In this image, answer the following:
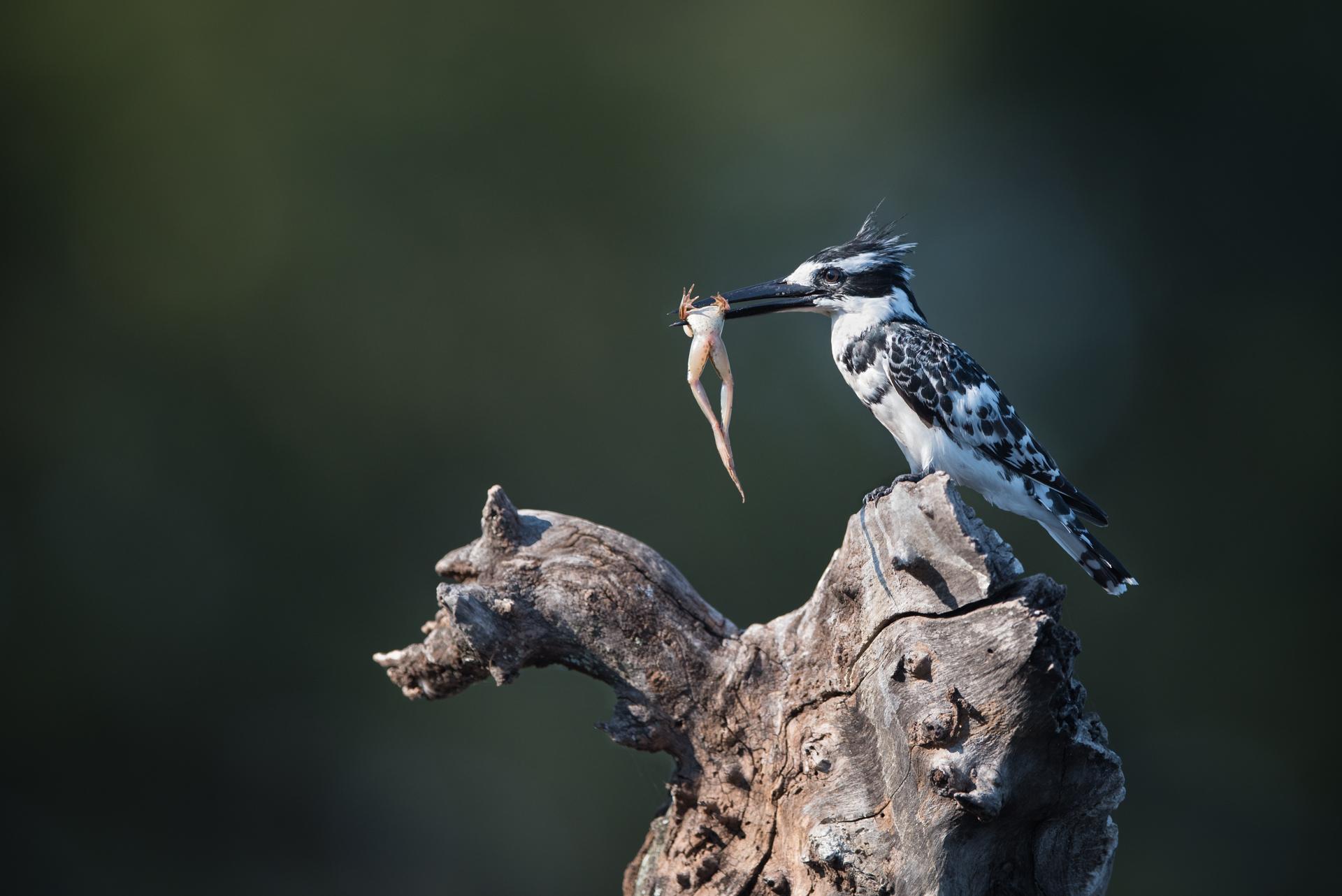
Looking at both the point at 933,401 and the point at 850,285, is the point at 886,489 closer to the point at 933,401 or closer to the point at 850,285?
the point at 933,401

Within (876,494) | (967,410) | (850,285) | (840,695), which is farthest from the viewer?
(850,285)

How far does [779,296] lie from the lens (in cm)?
313

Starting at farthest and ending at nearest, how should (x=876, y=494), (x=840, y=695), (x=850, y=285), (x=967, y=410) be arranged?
(x=850, y=285) < (x=967, y=410) < (x=876, y=494) < (x=840, y=695)

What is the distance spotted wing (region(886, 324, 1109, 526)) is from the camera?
2.86 meters

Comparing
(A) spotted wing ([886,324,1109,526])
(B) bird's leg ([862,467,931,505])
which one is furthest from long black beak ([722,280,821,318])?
(B) bird's leg ([862,467,931,505])

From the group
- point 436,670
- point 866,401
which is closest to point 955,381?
point 866,401

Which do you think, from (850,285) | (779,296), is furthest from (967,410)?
(779,296)

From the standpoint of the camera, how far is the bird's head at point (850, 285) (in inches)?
122

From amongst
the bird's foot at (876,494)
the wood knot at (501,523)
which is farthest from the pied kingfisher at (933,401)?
the wood knot at (501,523)

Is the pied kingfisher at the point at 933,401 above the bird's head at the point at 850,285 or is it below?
below

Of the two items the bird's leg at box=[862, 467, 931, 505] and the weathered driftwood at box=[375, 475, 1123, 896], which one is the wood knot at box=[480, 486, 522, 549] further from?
the bird's leg at box=[862, 467, 931, 505]

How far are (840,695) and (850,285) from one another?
1.39 meters

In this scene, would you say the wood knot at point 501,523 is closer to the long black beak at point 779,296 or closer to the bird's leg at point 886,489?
the bird's leg at point 886,489

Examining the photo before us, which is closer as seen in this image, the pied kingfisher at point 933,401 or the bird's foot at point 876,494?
the bird's foot at point 876,494
